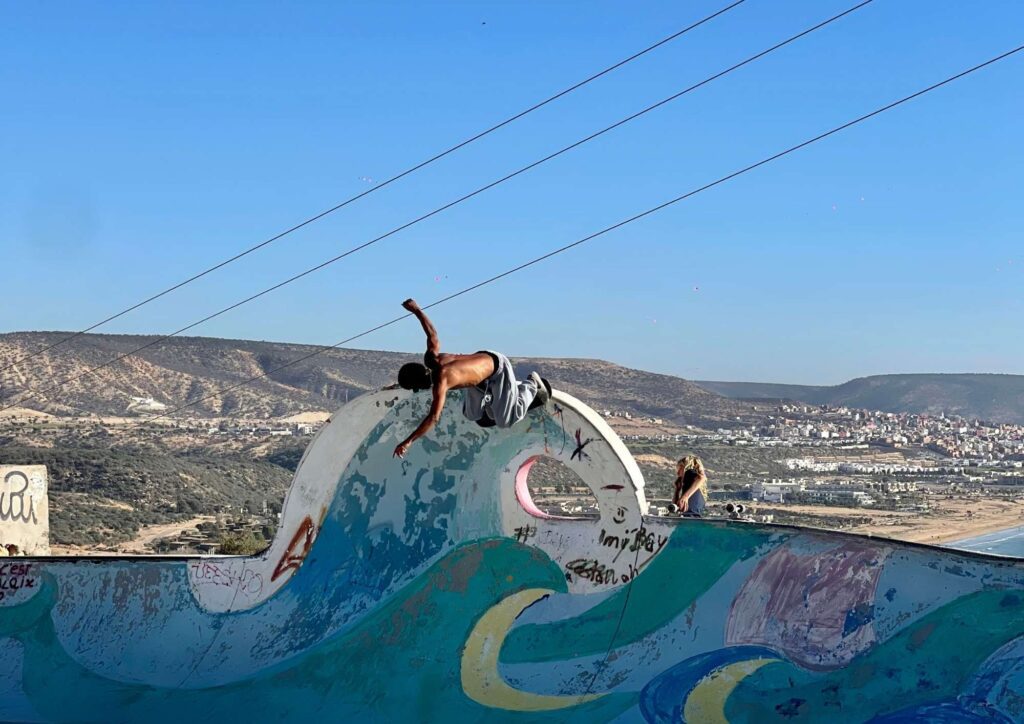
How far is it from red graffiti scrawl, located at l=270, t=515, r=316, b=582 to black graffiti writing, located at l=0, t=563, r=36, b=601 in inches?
125

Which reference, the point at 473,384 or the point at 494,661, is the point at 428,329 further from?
the point at 494,661

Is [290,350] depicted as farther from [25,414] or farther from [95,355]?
[25,414]

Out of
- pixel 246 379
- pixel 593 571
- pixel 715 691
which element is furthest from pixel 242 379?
pixel 715 691

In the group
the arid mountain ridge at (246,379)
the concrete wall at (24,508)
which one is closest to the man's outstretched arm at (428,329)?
the concrete wall at (24,508)

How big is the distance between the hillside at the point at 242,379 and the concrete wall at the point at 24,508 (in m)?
69.5

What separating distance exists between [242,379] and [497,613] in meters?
94.2

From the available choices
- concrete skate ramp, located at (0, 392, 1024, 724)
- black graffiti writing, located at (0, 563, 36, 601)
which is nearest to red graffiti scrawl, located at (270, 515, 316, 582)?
concrete skate ramp, located at (0, 392, 1024, 724)

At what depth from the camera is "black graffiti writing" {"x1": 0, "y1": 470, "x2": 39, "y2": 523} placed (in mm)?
17562

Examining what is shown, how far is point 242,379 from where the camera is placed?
103m

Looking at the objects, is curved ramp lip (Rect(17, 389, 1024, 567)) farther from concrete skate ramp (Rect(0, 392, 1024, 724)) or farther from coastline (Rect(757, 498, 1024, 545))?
coastline (Rect(757, 498, 1024, 545))

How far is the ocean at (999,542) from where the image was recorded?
43.0 m

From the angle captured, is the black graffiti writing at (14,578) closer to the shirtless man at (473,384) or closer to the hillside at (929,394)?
the shirtless man at (473,384)

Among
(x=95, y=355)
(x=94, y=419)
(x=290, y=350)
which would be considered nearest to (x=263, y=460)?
(x=94, y=419)

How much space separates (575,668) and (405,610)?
79.2 inches
